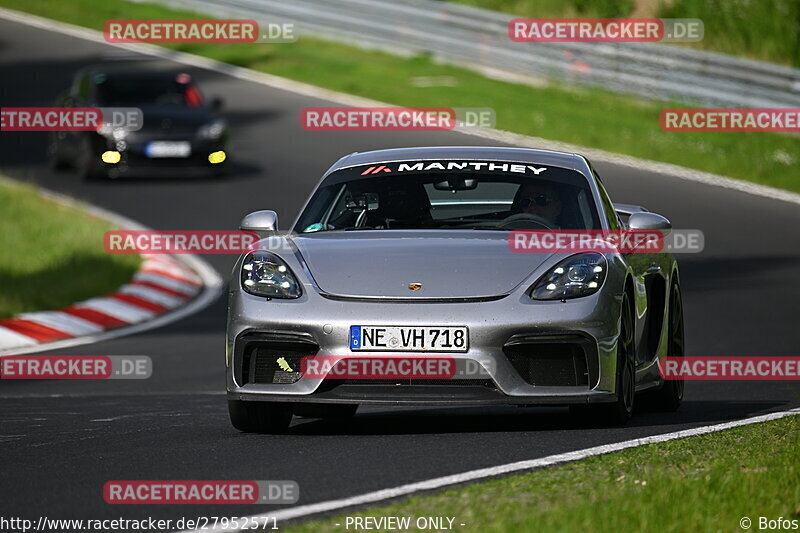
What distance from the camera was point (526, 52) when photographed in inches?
1236

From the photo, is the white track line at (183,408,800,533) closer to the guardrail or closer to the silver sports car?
the silver sports car

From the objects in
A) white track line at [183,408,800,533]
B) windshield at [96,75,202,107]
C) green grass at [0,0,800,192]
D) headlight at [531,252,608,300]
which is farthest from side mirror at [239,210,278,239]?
green grass at [0,0,800,192]

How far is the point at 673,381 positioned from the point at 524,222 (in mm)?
1584

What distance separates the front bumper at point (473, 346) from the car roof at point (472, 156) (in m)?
1.51

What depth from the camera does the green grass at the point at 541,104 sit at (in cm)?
2552

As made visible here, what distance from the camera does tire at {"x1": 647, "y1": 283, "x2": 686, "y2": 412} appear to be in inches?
388

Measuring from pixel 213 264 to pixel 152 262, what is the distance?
0.82m

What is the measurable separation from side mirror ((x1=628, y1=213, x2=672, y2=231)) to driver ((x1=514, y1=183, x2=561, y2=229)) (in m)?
0.40

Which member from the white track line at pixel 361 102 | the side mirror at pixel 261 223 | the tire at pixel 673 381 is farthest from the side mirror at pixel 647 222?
the white track line at pixel 361 102

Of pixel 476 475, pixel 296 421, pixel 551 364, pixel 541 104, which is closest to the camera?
pixel 476 475

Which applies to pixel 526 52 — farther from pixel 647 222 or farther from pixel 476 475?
pixel 476 475

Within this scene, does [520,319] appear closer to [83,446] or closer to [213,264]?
[83,446]

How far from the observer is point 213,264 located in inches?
777

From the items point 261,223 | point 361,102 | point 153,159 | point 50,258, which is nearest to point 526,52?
point 361,102
